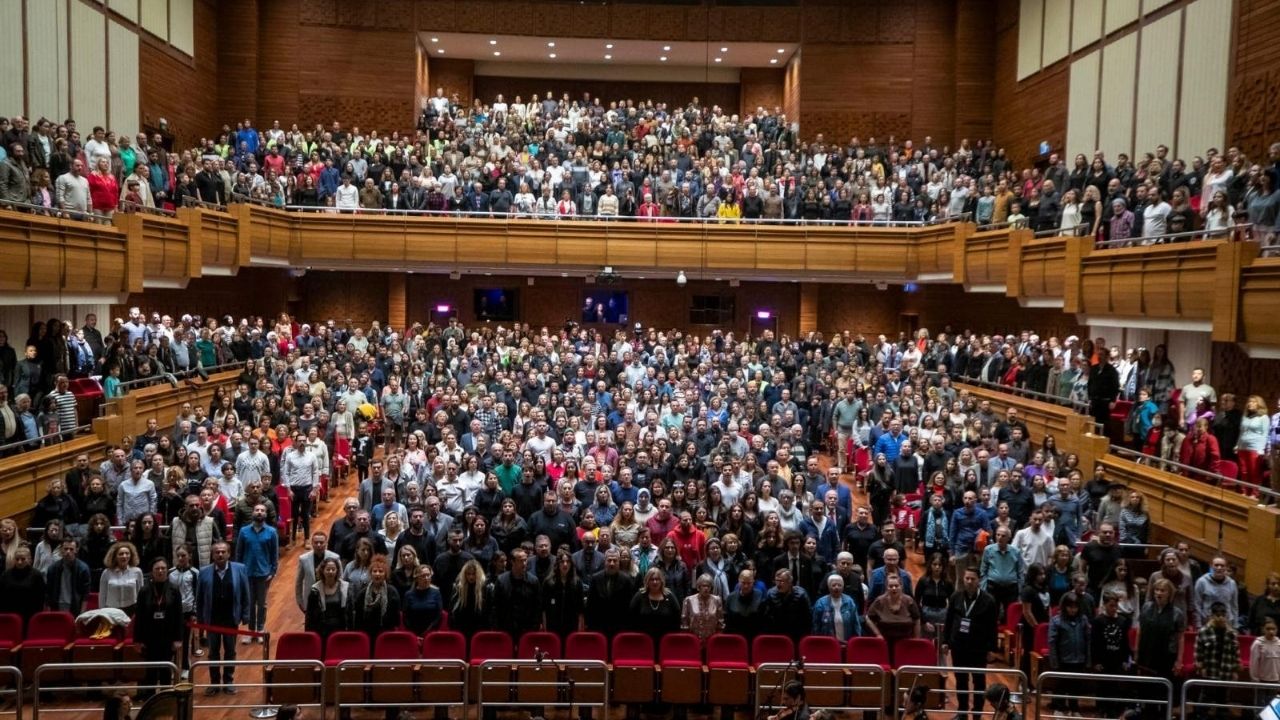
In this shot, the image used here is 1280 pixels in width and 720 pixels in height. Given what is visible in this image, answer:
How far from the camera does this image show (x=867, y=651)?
318 inches

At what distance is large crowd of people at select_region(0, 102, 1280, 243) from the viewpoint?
61.5 ft

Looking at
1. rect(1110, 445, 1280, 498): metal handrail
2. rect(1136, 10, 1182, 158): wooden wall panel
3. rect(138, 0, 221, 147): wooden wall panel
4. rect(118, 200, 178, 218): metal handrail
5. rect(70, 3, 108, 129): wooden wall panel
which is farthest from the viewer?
rect(138, 0, 221, 147): wooden wall panel

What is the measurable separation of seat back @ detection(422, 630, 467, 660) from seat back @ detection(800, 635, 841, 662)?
8.51 feet

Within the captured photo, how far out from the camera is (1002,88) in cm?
2516

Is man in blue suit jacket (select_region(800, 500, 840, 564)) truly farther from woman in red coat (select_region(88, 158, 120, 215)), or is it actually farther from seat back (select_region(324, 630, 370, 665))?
woman in red coat (select_region(88, 158, 120, 215))

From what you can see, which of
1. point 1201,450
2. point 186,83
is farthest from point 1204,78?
point 186,83

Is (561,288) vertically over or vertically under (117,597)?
over

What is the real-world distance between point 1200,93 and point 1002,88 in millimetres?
9019

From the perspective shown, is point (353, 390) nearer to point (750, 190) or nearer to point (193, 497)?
point (193, 497)

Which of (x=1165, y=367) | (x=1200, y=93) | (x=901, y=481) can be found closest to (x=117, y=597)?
(x=901, y=481)

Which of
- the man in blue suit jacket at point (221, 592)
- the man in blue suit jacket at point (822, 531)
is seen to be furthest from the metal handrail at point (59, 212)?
the man in blue suit jacket at point (822, 531)

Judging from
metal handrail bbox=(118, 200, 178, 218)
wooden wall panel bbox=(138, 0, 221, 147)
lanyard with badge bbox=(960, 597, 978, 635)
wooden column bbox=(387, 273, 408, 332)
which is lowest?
lanyard with badge bbox=(960, 597, 978, 635)

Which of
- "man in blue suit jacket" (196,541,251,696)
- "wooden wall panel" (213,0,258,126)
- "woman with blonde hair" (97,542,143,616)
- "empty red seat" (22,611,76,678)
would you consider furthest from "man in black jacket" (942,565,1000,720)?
"wooden wall panel" (213,0,258,126)

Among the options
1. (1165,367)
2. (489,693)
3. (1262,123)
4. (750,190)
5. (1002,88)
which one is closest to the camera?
(489,693)
